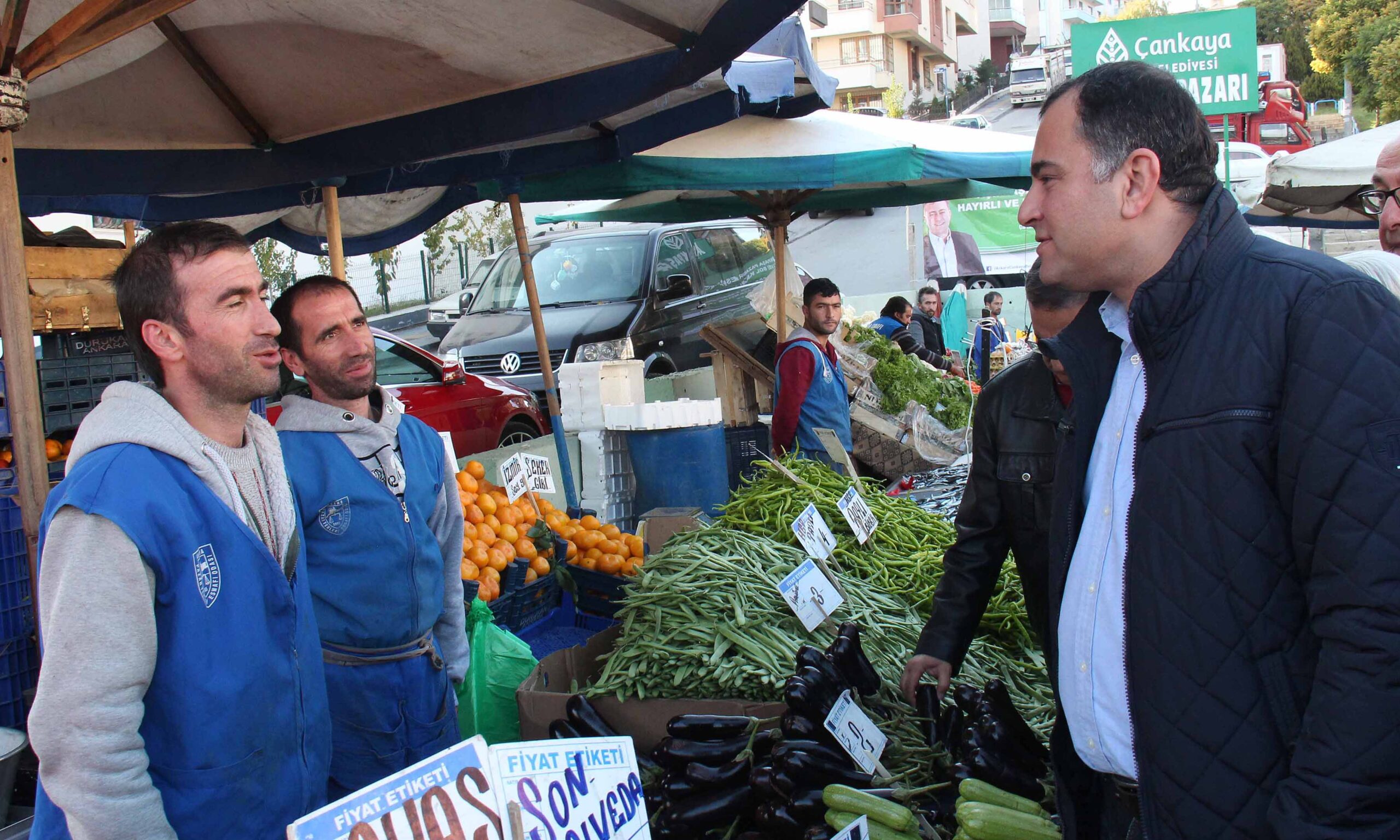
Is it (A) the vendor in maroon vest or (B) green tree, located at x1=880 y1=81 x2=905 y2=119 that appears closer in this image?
(A) the vendor in maroon vest

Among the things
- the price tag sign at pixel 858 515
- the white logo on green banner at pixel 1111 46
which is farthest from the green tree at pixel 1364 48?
the price tag sign at pixel 858 515

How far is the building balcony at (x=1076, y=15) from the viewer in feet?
281

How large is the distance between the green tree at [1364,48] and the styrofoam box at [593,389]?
99.0ft

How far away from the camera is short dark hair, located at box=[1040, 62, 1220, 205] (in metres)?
1.57

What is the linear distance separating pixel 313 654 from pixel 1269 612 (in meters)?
1.82

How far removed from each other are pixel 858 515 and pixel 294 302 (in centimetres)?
250

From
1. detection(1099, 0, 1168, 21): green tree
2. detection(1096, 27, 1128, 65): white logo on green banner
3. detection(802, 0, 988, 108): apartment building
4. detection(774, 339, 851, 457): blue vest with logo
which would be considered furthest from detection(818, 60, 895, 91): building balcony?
detection(774, 339, 851, 457): blue vest with logo

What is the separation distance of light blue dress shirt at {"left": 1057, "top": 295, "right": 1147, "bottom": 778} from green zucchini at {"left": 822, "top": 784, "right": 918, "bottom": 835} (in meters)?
0.76

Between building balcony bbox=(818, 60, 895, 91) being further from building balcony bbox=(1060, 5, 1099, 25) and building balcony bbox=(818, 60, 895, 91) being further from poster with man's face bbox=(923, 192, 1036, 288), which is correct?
poster with man's face bbox=(923, 192, 1036, 288)

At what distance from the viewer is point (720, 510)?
18.8 ft

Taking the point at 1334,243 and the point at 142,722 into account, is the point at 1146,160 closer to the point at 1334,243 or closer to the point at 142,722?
the point at 142,722

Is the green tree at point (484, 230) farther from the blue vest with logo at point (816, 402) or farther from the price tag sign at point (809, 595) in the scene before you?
the price tag sign at point (809, 595)

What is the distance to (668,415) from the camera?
19.5ft

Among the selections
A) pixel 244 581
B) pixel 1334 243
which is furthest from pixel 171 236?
pixel 1334 243
